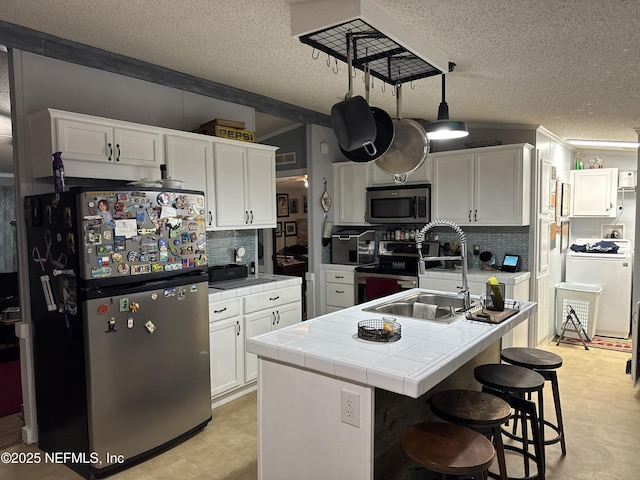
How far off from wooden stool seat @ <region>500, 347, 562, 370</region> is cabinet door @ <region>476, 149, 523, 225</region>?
1.88m

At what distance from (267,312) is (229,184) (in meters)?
1.16

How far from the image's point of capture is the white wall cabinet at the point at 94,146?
8.77ft

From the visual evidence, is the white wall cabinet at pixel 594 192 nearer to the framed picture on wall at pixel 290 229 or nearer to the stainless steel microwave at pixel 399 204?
the stainless steel microwave at pixel 399 204

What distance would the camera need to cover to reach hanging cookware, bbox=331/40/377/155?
1.99 m

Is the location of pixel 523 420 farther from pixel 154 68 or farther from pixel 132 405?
pixel 154 68

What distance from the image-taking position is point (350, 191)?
17.7ft

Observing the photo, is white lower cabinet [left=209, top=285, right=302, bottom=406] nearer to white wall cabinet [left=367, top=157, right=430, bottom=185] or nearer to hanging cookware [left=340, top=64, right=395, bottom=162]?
hanging cookware [left=340, top=64, right=395, bottom=162]

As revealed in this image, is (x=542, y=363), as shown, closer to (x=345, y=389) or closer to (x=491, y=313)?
(x=491, y=313)

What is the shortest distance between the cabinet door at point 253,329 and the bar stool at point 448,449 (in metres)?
2.05

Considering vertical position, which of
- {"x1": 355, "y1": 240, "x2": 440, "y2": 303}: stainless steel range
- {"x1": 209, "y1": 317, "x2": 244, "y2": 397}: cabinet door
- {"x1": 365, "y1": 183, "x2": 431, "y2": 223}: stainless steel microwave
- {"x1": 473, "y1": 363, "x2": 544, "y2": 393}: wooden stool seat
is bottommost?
{"x1": 209, "y1": 317, "x2": 244, "y2": 397}: cabinet door

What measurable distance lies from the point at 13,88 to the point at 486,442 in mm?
3286

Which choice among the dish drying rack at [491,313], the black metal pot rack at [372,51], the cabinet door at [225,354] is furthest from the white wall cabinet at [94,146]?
the dish drying rack at [491,313]

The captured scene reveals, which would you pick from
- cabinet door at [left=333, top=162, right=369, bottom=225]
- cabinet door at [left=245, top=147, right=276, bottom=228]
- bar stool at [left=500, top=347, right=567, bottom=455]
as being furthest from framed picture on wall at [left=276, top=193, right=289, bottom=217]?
bar stool at [left=500, top=347, right=567, bottom=455]

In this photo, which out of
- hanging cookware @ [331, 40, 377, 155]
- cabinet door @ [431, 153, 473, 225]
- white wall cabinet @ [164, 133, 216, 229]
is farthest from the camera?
cabinet door @ [431, 153, 473, 225]
